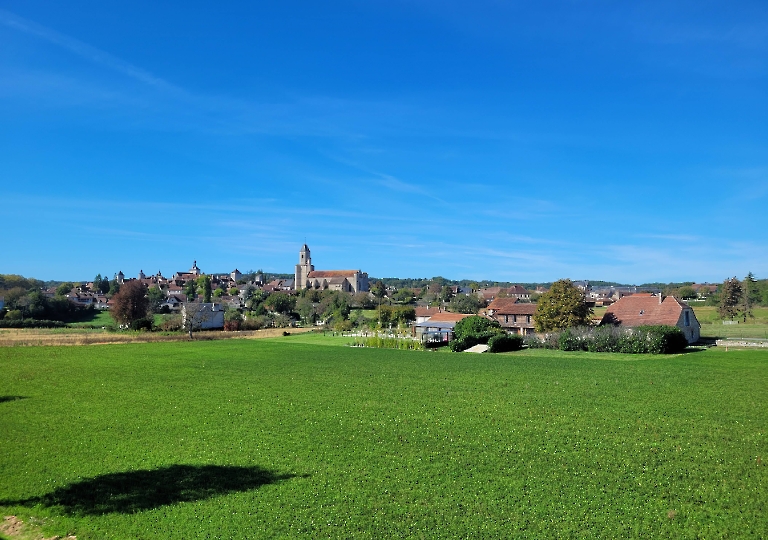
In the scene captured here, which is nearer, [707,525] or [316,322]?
[707,525]

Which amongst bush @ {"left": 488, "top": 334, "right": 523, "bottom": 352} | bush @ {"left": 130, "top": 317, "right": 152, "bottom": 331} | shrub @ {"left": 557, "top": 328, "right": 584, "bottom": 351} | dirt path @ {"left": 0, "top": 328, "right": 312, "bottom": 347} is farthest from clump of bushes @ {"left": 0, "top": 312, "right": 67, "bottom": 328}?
shrub @ {"left": 557, "top": 328, "right": 584, "bottom": 351}

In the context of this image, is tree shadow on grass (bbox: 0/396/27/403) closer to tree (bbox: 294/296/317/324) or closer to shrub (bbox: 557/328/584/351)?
shrub (bbox: 557/328/584/351)

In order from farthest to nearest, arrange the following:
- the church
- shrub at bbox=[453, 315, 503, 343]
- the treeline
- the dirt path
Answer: the church < the treeline < shrub at bbox=[453, 315, 503, 343] < the dirt path

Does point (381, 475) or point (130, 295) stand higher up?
point (130, 295)

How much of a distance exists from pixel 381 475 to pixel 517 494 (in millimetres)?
3388

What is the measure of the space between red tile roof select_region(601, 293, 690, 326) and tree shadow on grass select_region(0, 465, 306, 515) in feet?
157

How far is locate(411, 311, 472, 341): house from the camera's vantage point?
219 ft

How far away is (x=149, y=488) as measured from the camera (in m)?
13.1

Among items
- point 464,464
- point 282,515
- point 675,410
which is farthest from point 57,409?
point 675,410

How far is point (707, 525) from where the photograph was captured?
1089 cm

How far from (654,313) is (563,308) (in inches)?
337

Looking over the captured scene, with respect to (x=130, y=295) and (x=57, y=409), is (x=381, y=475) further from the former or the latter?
(x=130, y=295)

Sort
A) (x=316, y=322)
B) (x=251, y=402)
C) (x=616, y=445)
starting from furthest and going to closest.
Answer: (x=316, y=322) → (x=251, y=402) → (x=616, y=445)

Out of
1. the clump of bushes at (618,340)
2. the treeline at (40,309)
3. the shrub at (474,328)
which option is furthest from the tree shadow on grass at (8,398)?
the treeline at (40,309)
